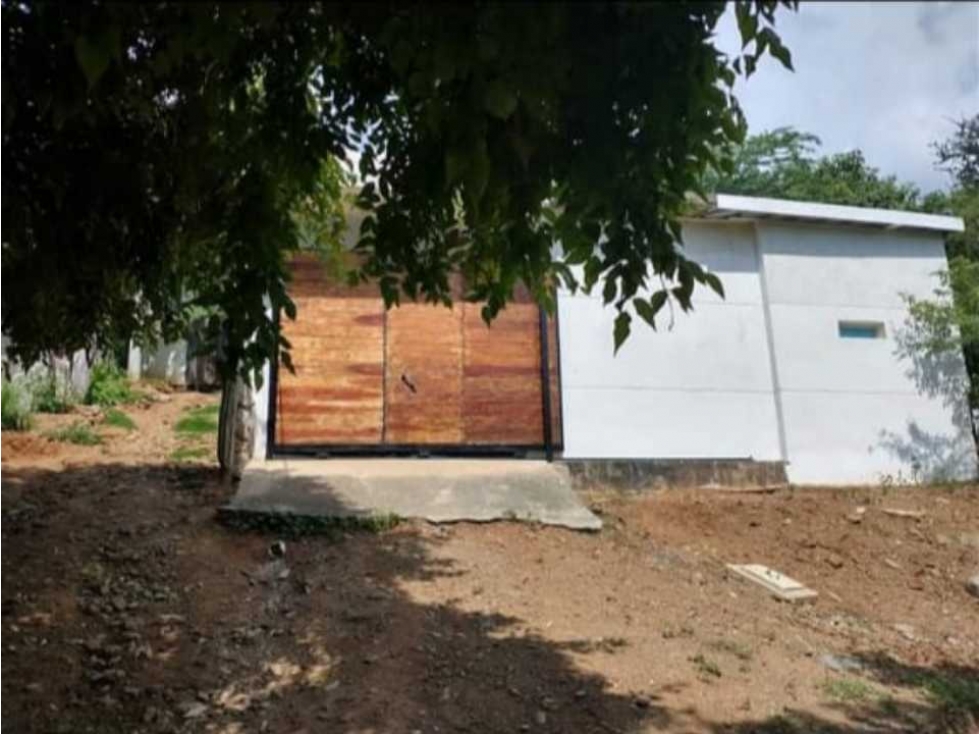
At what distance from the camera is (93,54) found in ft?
4.36

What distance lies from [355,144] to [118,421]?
6.32 m

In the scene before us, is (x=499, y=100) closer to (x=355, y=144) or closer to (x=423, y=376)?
(x=355, y=144)

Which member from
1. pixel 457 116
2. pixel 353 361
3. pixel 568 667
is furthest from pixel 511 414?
pixel 457 116

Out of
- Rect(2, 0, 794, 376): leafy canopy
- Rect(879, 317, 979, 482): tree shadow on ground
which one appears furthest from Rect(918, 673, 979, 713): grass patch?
Rect(879, 317, 979, 482): tree shadow on ground

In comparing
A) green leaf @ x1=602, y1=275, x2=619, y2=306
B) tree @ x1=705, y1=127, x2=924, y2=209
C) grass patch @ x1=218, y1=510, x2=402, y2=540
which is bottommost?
grass patch @ x1=218, y1=510, x2=402, y2=540

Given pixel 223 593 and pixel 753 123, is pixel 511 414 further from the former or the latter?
pixel 753 123

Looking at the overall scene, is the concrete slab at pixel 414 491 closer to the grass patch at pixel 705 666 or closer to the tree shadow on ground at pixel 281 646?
the tree shadow on ground at pixel 281 646

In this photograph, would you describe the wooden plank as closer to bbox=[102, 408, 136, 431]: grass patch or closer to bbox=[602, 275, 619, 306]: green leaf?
bbox=[602, 275, 619, 306]: green leaf

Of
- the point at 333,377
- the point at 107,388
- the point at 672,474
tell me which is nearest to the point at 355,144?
the point at 333,377

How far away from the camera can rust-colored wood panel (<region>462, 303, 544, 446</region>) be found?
684cm

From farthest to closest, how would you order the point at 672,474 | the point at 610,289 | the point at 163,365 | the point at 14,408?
the point at 163,365 → the point at 672,474 → the point at 14,408 → the point at 610,289

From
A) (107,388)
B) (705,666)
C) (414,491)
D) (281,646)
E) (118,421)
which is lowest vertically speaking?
(705,666)

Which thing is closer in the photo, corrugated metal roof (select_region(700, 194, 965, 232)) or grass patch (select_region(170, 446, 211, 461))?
grass patch (select_region(170, 446, 211, 461))

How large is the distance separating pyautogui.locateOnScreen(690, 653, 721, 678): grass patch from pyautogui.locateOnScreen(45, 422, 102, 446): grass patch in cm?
562
